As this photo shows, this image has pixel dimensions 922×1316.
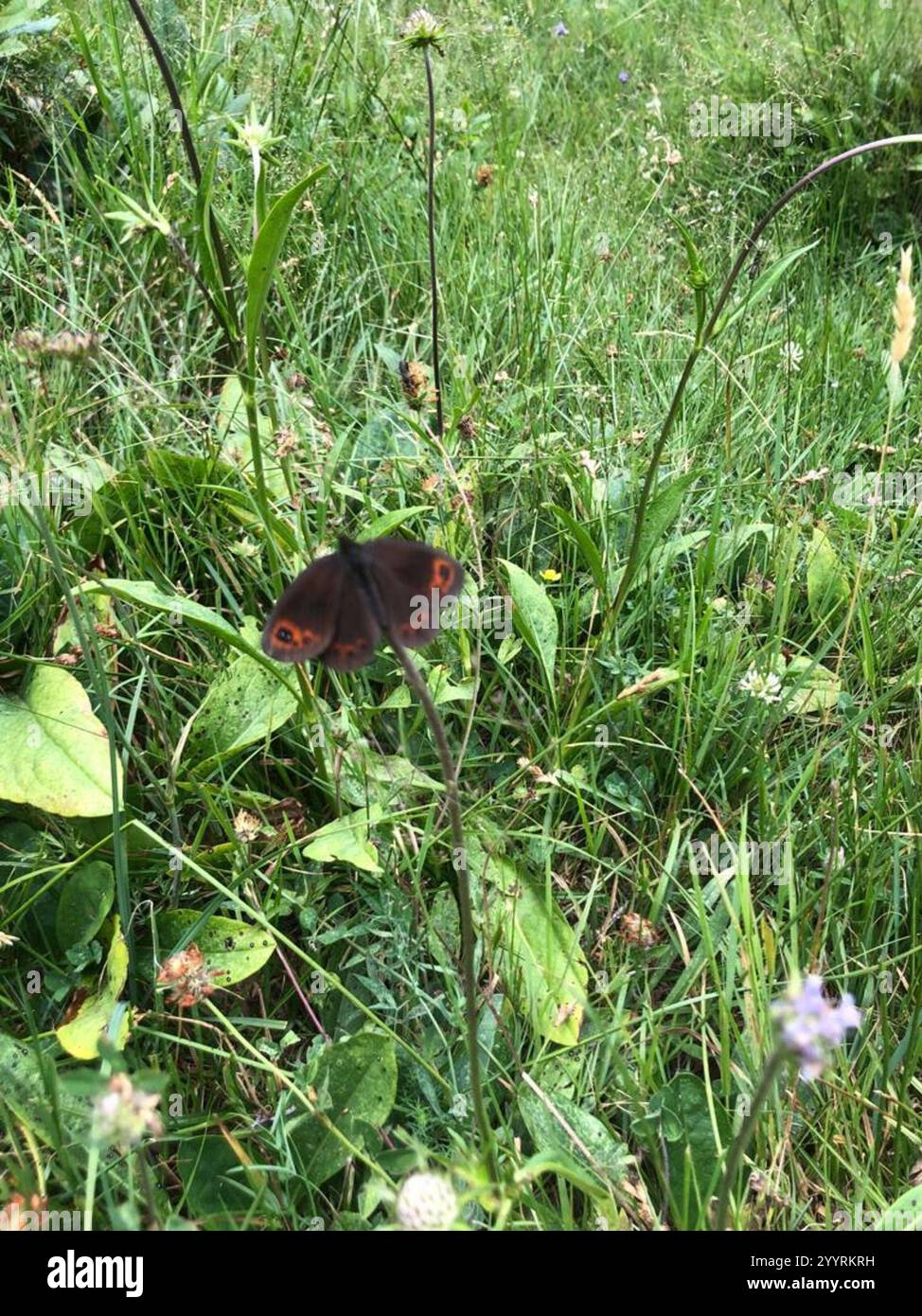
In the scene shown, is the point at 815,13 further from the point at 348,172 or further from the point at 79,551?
the point at 79,551

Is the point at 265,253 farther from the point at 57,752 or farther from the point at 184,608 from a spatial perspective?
the point at 57,752

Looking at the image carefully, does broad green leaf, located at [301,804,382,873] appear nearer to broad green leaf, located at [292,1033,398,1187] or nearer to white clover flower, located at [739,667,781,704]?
broad green leaf, located at [292,1033,398,1187]

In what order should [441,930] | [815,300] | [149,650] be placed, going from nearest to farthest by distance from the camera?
[441,930] < [149,650] < [815,300]

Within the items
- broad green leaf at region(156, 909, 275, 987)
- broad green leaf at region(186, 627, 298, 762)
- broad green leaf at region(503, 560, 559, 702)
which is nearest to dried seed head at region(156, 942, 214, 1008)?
broad green leaf at region(156, 909, 275, 987)

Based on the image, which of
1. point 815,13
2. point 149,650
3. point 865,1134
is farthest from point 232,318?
point 815,13

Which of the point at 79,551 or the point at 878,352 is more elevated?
the point at 878,352

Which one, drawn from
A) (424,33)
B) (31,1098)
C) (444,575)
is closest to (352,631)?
(444,575)

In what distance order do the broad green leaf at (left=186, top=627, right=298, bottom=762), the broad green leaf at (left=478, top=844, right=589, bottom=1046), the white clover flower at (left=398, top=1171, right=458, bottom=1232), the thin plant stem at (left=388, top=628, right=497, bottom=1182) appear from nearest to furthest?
the white clover flower at (left=398, top=1171, right=458, bottom=1232), the thin plant stem at (left=388, top=628, right=497, bottom=1182), the broad green leaf at (left=478, top=844, right=589, bottom=1046), the broad green leaf at (left=186, top=627, right=298, bottom=762)
